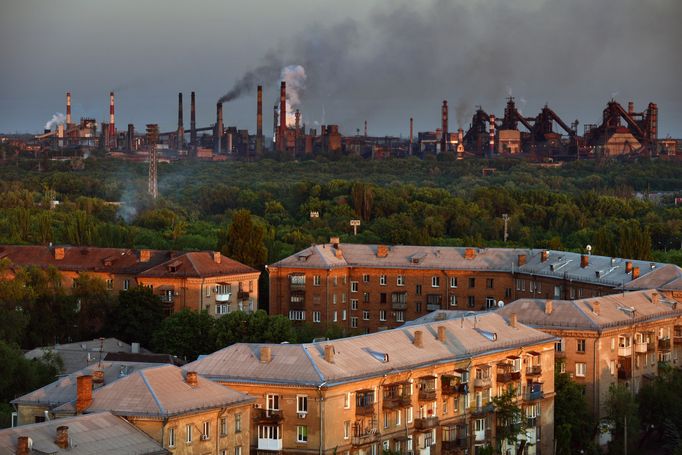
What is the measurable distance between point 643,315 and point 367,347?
1370cm

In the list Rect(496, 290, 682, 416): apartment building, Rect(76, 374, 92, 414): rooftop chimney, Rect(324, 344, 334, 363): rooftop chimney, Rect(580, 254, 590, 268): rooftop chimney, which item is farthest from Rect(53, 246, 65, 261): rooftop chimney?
Rect(76, 374, 92, 414): rooftop chimney

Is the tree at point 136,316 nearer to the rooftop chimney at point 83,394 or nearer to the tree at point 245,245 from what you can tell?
the tree at point 245,245

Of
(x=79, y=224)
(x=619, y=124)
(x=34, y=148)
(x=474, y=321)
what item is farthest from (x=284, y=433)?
(x=34, y=148)

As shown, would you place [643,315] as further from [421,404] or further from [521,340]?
[421,404]

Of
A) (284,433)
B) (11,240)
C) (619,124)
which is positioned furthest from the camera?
(619,124)

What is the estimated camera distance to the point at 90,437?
28188 mm

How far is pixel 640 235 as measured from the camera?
2773 inches

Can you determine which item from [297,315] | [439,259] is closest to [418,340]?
[297,315]

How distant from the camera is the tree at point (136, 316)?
52375 mm

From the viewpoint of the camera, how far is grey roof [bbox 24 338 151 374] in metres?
43.1

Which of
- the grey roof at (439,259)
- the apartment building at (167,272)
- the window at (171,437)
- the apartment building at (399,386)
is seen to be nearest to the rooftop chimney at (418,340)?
the apartment building at (399,386)

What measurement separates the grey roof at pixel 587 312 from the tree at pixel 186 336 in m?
8.24

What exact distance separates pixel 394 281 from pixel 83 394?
3315cm

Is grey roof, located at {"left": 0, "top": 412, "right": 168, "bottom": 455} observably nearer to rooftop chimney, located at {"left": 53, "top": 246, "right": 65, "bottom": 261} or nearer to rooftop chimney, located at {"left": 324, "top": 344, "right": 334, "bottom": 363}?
rooftop chimney, located at {"left": 324, "top": 344, "right": 334, "bottom": 363}
